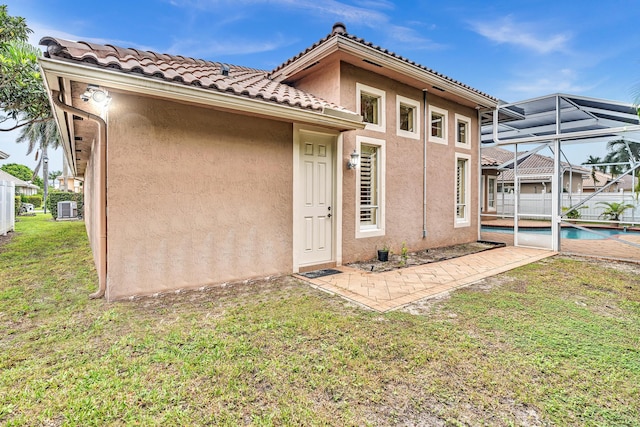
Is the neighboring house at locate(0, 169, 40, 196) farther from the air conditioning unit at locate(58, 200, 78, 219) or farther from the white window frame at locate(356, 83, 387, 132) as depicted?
the white window frame at locate(356, 83, 387, 132)

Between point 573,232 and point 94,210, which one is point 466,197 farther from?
point 94,210

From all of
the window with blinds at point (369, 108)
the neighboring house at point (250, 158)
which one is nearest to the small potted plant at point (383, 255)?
the neighboring house at point (250, 158)

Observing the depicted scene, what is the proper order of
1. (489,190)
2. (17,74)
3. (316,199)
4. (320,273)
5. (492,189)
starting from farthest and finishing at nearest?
1. (492,189)
2. (489,190)
3. (17,74)
4. (316,199)
5. (320,273)

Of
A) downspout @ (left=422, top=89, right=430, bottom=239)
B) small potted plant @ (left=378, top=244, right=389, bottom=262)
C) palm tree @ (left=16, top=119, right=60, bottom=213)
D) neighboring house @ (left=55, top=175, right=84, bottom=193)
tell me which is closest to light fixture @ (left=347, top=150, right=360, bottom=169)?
small potted plant @ (left=378, top=244, right=389, bottom=262)

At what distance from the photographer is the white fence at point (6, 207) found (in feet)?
42.9

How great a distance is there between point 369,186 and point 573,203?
52.5 feet

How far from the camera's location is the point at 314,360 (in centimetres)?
327

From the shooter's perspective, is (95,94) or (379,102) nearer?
(95,94)

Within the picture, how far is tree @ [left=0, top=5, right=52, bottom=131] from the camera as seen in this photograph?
9.57 meters

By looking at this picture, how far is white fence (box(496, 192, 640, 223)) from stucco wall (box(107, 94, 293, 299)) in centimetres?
1184

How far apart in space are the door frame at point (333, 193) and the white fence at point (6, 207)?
14.3 meters

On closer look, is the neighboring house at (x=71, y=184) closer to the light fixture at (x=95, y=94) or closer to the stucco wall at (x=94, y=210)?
the stucco wall at (x=94, y=210)

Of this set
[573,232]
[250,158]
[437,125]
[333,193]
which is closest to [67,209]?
[250,158]

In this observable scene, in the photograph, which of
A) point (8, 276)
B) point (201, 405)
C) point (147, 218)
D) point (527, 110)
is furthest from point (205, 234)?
point (527, 110)
